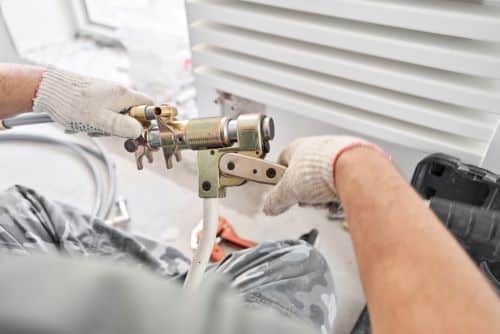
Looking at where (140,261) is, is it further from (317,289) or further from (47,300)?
(47,300)

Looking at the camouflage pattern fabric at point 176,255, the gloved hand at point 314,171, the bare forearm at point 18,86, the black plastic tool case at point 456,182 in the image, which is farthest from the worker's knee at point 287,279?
the bare forearm at point 18,86

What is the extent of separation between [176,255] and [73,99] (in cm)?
45

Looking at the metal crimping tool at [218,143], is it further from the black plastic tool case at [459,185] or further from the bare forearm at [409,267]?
the black plastic tool case at [459,185]

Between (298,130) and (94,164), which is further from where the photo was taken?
(94,164)

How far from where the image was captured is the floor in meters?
1.08

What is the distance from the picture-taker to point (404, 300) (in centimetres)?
34

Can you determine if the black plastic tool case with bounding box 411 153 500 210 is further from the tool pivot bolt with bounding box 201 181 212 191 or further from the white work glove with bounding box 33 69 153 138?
the white work glove with bounding box 33 69 153 138

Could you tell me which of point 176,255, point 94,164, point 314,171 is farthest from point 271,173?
point 94,164

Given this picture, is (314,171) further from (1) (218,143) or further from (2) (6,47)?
(2) (6,47)

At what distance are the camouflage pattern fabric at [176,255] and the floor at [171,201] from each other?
0.23 meters

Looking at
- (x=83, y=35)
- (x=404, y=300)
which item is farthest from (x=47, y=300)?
(x=83, y=35)

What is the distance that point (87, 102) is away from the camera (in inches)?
26.7

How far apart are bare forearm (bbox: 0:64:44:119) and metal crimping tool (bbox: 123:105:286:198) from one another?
0.26 meters

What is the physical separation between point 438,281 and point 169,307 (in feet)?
0.83
